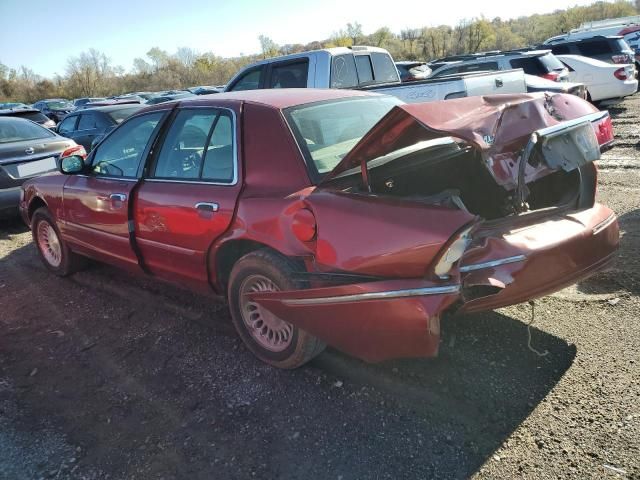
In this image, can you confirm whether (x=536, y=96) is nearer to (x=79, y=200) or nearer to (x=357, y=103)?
(x=357, y=103)

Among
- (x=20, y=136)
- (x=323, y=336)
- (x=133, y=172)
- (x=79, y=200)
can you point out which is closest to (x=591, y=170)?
(x=323, y=336)

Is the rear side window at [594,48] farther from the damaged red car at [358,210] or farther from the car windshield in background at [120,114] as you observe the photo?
the car windshield in background at [120,114]

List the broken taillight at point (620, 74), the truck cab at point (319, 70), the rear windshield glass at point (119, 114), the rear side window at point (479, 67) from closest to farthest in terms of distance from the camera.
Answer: the truck cab at point (319, 70) < the rear windshield glass at point (119, 114) < the rear side window at point (479, 67) < the broken taillight at point (620, 74)

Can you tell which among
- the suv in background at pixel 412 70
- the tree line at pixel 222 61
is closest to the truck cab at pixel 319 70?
the suv in background at pixel 412 70

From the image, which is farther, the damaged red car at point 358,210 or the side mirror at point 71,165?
the side mirror at point 71,165

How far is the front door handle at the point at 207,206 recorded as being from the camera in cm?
312

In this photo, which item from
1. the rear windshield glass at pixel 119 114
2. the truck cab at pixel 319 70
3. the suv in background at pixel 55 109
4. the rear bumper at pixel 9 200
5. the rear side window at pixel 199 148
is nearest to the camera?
the rear side window at pixel 199 148

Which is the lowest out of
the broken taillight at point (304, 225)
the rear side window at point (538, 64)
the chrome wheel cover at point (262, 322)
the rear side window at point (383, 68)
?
the chrome wheel cover at point (262, 322)

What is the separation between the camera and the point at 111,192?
13.0 ft

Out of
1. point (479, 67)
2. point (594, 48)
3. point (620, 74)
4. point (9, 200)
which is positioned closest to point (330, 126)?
point (9, 200)

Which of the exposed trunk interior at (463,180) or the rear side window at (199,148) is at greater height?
the rear side window at (199,148)

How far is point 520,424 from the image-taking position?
241 cm

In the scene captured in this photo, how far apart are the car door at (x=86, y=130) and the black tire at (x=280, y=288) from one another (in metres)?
8.56

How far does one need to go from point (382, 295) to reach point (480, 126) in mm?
922
